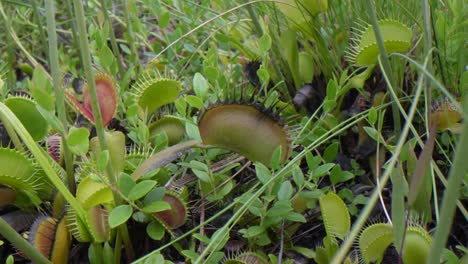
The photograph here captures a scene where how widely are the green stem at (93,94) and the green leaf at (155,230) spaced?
0.10 feet

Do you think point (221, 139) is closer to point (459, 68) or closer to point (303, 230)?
point (303, 230)

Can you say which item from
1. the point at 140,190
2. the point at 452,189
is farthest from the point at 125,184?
Answer: the point at 452,189

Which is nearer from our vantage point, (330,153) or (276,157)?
(276,157)

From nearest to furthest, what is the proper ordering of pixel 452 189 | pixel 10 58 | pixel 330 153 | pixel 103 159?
pixel 452 189 → pixel 103 159 → pixel 330 153 → pixel 10 58

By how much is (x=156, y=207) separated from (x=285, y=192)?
Answer: 0.60 feet

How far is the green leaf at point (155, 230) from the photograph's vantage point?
836 millimetres

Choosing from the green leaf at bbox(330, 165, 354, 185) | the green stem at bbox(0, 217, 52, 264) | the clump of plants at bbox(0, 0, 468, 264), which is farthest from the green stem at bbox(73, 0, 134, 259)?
the green leaf at bbox(330, 165, 354, 185)

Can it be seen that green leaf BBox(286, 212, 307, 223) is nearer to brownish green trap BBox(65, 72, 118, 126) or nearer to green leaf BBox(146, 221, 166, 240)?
green leaf BBox(146, 221, 166, 240)

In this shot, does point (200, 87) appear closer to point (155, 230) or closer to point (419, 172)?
point (155, 230)

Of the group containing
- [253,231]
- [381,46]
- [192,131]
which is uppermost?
[381,46]

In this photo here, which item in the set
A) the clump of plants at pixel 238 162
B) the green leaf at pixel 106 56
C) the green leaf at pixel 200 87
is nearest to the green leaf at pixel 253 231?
the clump of plants at pixel 238 162

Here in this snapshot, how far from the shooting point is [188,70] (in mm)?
1258

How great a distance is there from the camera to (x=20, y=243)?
767 mm

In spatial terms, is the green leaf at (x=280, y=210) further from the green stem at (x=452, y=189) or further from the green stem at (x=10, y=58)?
the green stem at (x=10, y=58)
